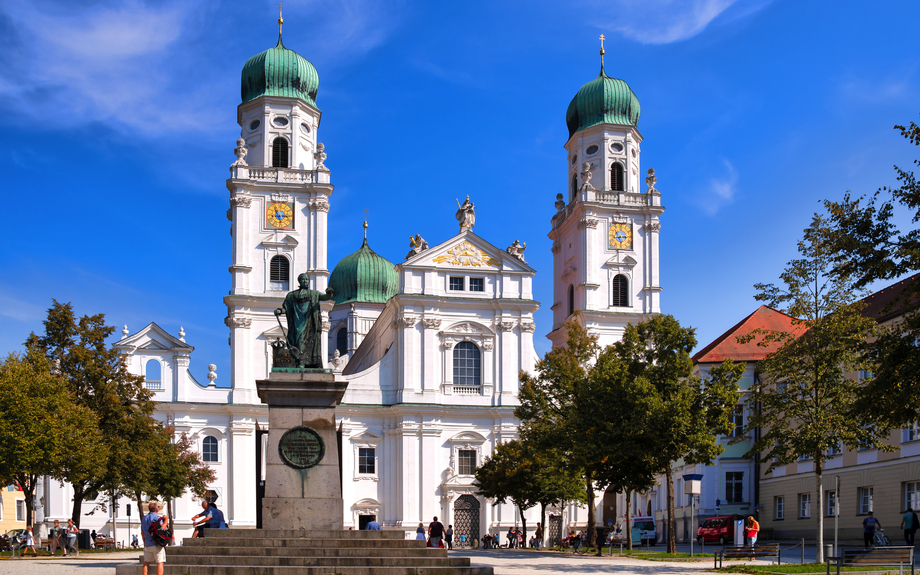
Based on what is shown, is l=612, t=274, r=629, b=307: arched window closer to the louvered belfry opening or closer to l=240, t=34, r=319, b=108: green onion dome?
the louvered belfry opening

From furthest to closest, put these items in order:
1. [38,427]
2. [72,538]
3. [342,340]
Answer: [342,340], [72,538], [38,427]

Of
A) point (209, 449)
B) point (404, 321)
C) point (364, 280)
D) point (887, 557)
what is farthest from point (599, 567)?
point (364, 280)

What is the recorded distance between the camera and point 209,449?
63.8 meters

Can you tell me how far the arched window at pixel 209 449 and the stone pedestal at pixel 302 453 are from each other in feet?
146

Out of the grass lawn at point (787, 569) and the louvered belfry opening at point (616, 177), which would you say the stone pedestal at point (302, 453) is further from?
the louvered belfry opening at point (616, 177)

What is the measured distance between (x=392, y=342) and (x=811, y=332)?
41126 mm

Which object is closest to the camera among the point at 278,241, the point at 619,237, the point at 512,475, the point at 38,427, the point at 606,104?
the point at 38,427

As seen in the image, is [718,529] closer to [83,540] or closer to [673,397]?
[673,397]

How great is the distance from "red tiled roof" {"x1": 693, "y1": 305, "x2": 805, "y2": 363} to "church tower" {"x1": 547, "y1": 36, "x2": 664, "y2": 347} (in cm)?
1031

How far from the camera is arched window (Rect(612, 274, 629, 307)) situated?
225ft

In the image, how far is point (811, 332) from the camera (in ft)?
89.8

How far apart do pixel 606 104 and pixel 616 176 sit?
518cm

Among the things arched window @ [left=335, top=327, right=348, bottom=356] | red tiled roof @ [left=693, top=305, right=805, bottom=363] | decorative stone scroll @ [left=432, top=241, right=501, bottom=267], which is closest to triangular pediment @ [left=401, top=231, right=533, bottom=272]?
decorative stone scroll @ [left=432, top=241, right=501, bottom=267]

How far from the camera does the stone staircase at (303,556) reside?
62.7 ft
